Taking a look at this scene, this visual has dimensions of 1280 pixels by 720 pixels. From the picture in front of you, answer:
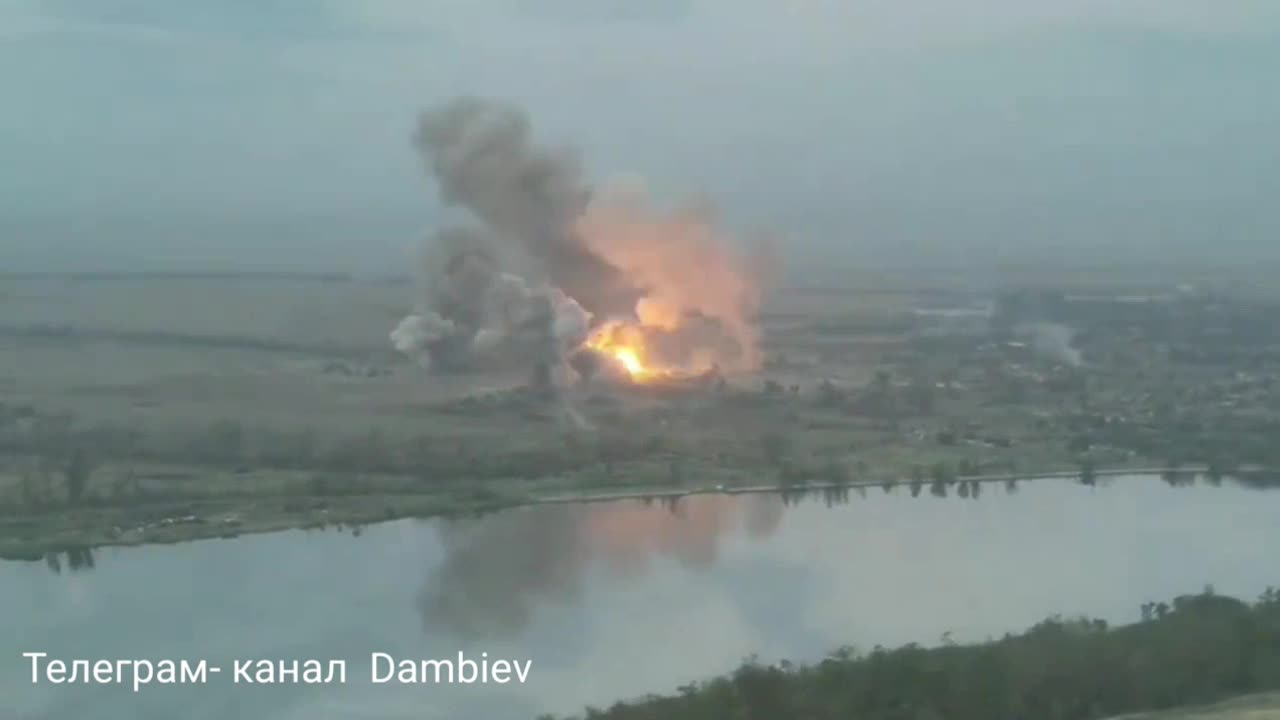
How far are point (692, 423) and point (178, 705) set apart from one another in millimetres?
9147

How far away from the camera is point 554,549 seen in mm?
12789

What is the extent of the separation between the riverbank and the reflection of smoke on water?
361 mm

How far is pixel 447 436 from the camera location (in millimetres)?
16141

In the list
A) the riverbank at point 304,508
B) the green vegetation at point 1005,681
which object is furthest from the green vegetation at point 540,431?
the green vegetation at point 1005,681

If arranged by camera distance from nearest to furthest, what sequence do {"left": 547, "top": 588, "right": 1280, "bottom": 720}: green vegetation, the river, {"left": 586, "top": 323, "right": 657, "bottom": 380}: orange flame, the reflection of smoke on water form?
{"left": 547, "top": 588, "right": 1280, "bottom": 720}: green vegetation → the river → the reflection of smoke on water → {"left": 586, "top": 323, "right": 657, "bottom": 380}: orange flame

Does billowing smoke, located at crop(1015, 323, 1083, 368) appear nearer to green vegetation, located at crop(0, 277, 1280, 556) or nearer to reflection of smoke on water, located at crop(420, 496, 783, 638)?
green vegetation, located at crop(0, 277, 1280, 556)

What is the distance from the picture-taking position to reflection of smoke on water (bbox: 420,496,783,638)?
1085 cm

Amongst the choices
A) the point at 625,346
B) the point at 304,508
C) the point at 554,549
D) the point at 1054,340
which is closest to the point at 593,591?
the point at 554,549

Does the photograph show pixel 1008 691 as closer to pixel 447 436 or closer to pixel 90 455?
pixel 447 436

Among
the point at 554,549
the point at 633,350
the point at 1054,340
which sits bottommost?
the point at 554,549

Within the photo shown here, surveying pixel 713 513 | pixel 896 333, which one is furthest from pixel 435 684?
pixel 896 333

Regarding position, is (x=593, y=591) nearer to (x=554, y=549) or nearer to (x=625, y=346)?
(x=554, y=549)

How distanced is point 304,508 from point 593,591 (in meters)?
3.76

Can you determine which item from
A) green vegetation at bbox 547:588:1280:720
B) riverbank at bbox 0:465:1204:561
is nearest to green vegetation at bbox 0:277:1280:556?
riverbank at bbox 0:465:1204:561
